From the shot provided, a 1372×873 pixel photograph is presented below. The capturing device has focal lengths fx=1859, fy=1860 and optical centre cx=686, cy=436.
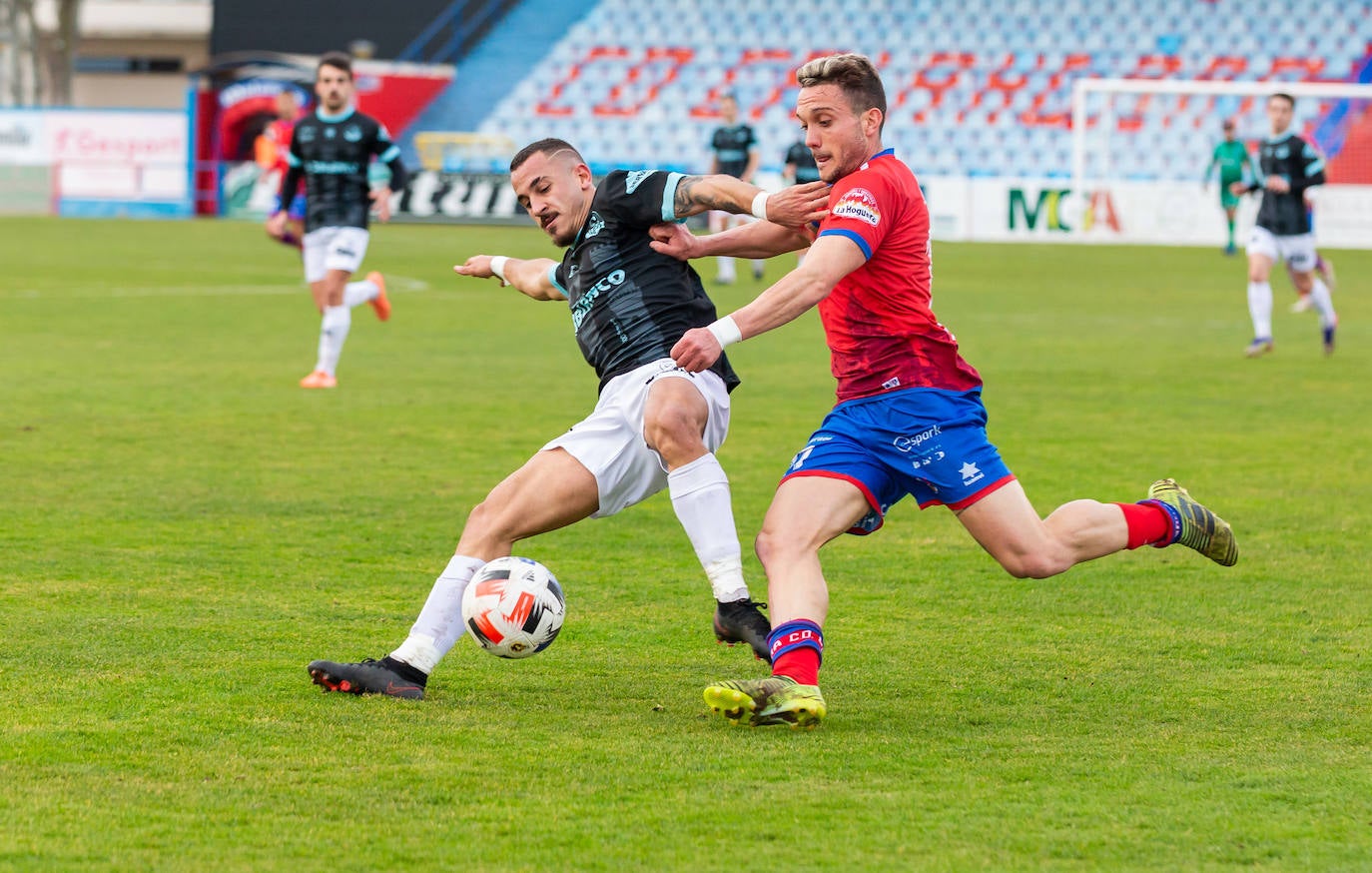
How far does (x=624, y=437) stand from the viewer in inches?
206

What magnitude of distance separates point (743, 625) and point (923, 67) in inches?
1424

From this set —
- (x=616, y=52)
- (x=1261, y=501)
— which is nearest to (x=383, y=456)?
(x=1261, y=501)

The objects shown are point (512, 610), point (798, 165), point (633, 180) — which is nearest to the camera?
point (512, 610)

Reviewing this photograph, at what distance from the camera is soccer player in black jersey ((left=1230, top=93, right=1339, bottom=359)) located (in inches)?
607

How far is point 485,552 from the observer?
203 inches

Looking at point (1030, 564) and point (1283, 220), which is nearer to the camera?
point (1030, 564)

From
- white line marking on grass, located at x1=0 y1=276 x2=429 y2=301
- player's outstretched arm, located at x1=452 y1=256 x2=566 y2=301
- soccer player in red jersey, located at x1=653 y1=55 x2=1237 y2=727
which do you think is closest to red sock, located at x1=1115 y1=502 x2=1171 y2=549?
soccer player in red jersey, located at x1=653 y1=55 x2=1237 y2=727

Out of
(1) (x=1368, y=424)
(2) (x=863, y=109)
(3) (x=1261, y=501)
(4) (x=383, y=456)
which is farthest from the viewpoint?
(1) (x=1368, y=424)

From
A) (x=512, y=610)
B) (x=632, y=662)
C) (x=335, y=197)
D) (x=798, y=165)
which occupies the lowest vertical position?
(x=798, y=165)

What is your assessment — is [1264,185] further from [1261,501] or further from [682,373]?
[682,373]

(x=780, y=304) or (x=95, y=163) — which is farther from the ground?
(x=780, y=304)

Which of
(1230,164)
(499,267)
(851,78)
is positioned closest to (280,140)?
(1230,164)

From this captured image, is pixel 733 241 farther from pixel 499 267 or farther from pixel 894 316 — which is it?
pixel 499 267

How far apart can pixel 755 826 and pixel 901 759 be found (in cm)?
66
